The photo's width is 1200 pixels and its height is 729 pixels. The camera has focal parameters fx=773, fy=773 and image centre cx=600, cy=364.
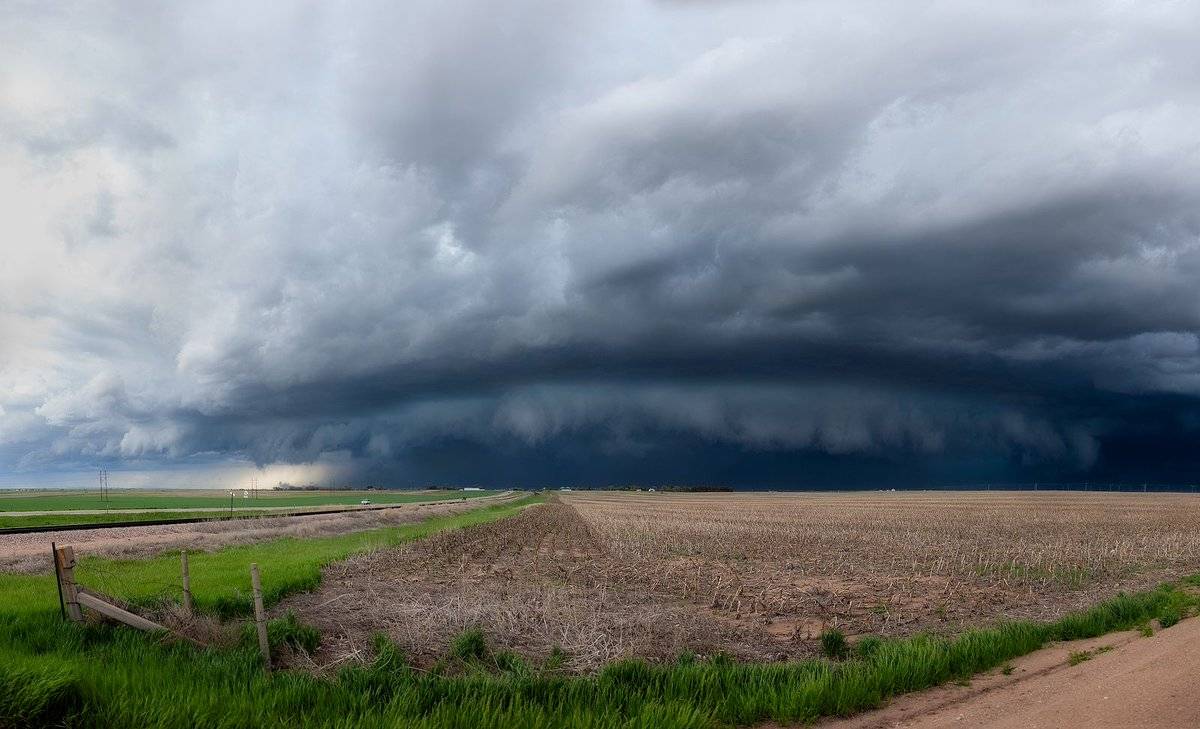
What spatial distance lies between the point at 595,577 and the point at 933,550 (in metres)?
19.1

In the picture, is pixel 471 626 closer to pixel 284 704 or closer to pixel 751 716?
pixel 284 704

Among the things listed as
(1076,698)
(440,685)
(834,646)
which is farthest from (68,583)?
(1076,698)

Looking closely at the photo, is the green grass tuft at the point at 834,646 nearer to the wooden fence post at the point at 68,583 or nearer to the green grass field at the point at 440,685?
the green grass field at the point at 440,685

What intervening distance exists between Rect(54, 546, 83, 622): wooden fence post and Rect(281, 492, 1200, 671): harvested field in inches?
191

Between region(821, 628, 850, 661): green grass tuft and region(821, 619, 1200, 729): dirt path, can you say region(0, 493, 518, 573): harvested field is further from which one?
region(821, 619, 1200, 729): dirt path

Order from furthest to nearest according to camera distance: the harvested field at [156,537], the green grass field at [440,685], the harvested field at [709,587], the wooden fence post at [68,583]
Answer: the harvested field at [156,537], the harvested field at [709,587], the wooden fence post at [68,583], the green grass field at [440,685]

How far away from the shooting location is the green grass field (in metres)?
10.4

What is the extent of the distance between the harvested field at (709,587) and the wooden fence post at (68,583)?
4845mm

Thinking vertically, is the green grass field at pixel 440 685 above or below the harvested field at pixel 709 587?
above

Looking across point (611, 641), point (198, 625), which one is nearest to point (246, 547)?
point (198, 625)

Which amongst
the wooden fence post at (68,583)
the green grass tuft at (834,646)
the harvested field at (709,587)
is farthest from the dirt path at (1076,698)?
the wooden fence post at (68,583)

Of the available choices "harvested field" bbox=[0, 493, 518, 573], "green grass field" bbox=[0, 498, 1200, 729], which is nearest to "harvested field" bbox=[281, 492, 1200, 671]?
"green grass field" bbox=[0, 498, 1200, 729]

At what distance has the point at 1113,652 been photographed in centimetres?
1488

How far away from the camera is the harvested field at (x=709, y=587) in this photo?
16344 millimetres
